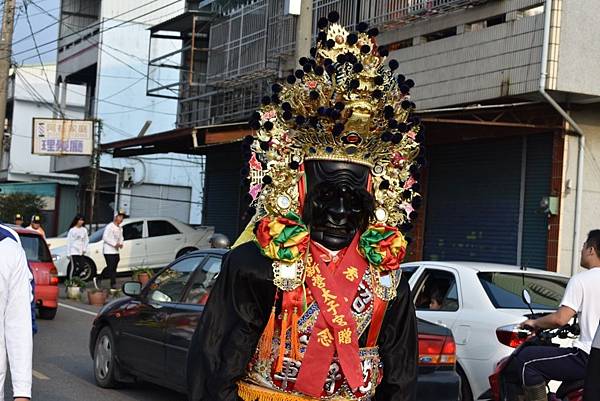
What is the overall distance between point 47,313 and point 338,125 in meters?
13.5

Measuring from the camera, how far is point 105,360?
34.1ft

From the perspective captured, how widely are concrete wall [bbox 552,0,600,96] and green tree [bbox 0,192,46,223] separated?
29690mm

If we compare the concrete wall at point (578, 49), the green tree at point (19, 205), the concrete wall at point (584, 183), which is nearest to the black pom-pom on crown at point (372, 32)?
the concrete wall at point (578, 49)

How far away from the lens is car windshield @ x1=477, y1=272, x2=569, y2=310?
9.06 meters

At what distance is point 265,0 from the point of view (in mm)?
24062

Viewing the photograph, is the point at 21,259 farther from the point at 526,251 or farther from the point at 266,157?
the point at 526,251

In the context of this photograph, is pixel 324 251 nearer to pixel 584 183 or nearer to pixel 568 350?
pixel 568 350

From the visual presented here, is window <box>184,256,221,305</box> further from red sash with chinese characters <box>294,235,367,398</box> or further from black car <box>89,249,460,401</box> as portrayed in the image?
red sash with chinese characters <box>294,235,367,398</box>

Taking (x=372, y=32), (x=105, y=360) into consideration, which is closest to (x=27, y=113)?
(x=105, y=360)

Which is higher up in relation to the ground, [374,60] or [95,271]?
[374,60]

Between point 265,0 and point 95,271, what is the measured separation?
7818 mm

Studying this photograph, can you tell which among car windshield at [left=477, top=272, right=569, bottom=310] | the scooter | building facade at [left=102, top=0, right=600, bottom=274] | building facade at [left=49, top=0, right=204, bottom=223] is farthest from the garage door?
building facade at [left=49, top=0, right=204, bottom=223]

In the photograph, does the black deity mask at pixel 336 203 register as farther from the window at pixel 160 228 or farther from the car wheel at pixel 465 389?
the window at pixel 160 228

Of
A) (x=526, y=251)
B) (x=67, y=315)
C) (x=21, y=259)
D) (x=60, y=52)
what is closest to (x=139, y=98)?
(x=60, y=52)
